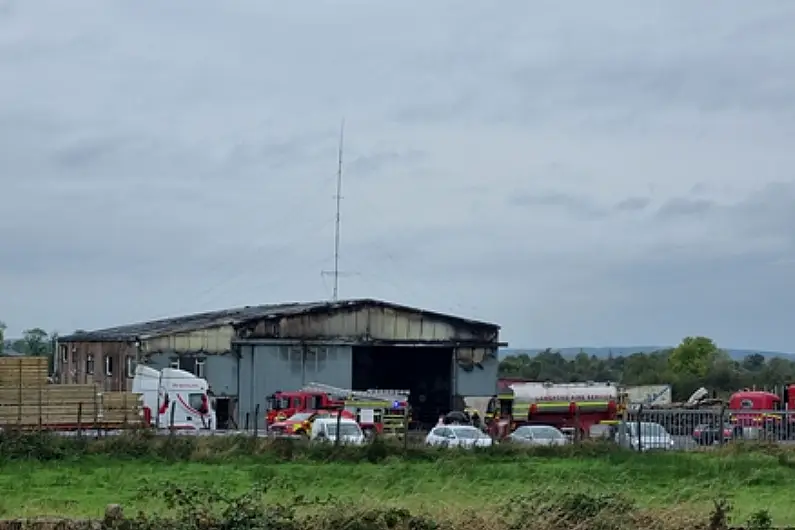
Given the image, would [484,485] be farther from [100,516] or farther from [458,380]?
[458,380]

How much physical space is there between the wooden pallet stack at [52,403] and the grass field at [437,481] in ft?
36.1

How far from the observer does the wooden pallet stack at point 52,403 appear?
4303cm

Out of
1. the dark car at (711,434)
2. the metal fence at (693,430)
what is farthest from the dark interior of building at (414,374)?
the dark car at (711,434)

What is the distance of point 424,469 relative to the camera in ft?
94.8

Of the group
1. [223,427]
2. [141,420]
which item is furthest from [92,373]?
[141,420]

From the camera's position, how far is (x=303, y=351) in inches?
2514

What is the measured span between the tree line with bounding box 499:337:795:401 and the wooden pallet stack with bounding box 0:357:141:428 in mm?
48804

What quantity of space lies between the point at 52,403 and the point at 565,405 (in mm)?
22480

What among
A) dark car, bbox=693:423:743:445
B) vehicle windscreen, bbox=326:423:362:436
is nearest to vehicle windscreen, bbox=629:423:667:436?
dark car, bbox=693:423:743:445

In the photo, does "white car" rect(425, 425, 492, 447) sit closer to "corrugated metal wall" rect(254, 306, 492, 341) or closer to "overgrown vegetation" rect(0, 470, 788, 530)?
"overgrown vegetation" rect(0, 470, 788, 530)

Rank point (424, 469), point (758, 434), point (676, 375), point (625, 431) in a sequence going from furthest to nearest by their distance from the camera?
1. point (676, 375)
2. point (758, 434)
3. point (625, 431)
4. point (424, 469)

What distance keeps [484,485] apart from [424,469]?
4.22 meters

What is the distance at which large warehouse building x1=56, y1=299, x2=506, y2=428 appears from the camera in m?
62.2

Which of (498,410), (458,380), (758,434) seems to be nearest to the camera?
(758,434)
